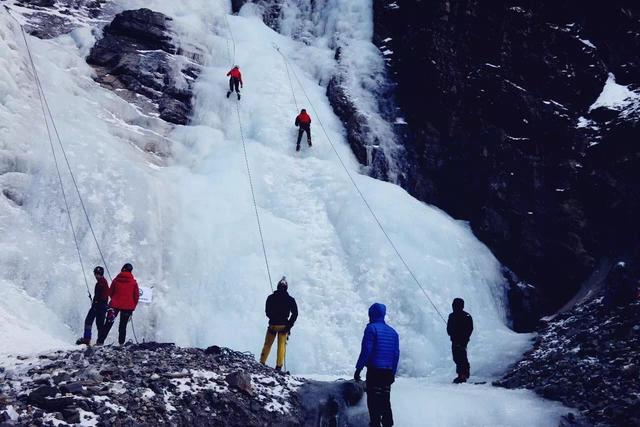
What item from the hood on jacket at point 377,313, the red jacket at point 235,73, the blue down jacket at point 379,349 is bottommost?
the blue down jacket at point 379,349

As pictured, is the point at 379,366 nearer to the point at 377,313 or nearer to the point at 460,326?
the point at 377,313

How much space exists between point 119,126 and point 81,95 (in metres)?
1.42

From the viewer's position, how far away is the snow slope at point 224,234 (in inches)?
468

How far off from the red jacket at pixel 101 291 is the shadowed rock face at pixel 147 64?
9.29m

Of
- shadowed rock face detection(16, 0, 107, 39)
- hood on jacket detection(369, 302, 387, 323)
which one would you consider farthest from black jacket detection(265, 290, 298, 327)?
shadowed rock face detection(16, 0, 107, 39)

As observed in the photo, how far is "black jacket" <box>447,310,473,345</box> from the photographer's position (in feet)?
32.3

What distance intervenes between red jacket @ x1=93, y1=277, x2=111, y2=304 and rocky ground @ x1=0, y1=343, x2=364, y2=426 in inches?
56.2

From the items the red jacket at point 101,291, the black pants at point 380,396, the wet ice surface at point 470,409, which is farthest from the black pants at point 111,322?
the black pants at point 380,396

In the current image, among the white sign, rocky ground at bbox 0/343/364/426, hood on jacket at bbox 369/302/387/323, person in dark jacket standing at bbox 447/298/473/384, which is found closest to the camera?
rocky ground at bbox 0/343/364/426

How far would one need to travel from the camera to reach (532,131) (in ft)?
55.9

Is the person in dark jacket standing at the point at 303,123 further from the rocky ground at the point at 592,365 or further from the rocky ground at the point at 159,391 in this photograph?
the rocky ground at the point at 159,391

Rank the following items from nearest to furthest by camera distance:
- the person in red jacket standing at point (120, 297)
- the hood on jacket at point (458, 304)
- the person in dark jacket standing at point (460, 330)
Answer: the person in red jacket standing at point (120, 297)
the hood on jacket at point (458, 304)
the person in dark jacket standing at point (460, 330)

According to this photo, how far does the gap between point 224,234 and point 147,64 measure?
8074 millimetres

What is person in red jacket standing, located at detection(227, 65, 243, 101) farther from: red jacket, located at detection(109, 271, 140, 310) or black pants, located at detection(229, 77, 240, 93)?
red jacket, located at detection(109, 271, 140, 310)
